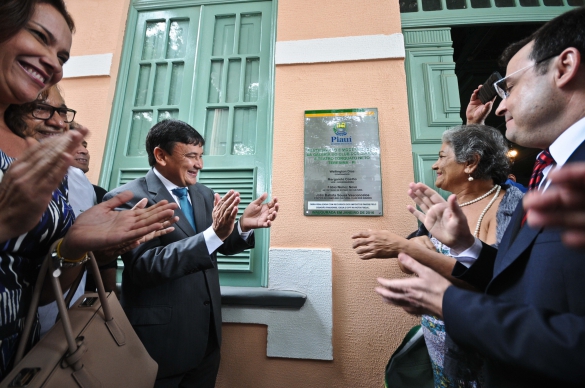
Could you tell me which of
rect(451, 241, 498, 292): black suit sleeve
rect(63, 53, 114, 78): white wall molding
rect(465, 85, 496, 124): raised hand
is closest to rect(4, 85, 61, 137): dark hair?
rect(451, 241, 498, 292): black suit sleeve

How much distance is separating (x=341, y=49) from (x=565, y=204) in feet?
7.66

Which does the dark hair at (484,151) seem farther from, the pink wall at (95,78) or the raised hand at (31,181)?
the pink wall at (95,78)

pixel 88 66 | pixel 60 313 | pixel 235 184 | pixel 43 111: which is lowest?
pixel 60 313

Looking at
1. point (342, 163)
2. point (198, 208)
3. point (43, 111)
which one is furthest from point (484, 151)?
point (43, 111)

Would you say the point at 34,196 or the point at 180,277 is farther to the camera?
the point at 180,277

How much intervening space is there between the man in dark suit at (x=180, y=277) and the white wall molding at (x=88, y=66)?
1571 mm

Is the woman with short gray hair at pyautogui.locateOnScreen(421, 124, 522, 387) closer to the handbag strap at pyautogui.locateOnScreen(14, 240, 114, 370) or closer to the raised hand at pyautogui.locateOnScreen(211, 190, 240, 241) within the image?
the raised hand at pyautogui.locateOnScreen(211, 190, 240, 241)

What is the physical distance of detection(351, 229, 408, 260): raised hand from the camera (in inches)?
63.6

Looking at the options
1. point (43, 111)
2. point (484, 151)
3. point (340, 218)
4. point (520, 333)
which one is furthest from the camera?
point (340, 218)

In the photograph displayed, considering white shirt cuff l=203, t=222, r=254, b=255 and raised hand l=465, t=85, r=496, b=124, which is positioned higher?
raised hand l=465, t=85, r=496, b=124

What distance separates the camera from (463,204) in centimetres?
183

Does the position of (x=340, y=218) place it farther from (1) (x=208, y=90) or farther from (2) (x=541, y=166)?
(1) (x=208, y=90)

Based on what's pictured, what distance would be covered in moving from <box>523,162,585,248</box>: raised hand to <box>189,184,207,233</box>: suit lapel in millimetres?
1681

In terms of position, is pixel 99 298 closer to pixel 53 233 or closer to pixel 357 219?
pixel 53 233
